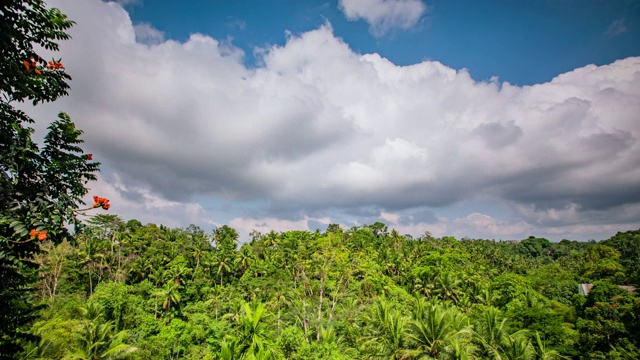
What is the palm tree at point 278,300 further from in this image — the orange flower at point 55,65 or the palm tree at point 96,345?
the orange flower at point 55,65

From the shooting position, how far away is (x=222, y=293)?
→ 3875 centimetres

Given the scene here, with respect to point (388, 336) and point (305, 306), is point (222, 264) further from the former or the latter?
point (388, 336)

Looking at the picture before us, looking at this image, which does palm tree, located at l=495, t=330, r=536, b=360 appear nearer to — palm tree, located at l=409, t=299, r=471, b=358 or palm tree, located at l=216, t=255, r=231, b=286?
palm tree, located at l=409, t=299, r=471, b=358

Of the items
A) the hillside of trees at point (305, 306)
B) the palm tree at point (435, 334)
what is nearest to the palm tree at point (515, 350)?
the hillside of trees at point (305, 306)

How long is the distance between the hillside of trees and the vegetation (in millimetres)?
140

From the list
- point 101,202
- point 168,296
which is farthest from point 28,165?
point 168,296

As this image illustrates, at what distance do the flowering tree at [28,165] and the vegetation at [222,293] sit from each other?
0.06 ft

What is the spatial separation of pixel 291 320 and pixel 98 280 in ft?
100

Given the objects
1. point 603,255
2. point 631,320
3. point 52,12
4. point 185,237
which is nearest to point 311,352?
point 52,12

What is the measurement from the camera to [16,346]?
4.85 meters

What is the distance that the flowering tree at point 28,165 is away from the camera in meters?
4.45

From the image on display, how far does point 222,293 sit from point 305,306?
1422 cm

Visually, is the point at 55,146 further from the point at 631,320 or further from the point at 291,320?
the point at 631,320

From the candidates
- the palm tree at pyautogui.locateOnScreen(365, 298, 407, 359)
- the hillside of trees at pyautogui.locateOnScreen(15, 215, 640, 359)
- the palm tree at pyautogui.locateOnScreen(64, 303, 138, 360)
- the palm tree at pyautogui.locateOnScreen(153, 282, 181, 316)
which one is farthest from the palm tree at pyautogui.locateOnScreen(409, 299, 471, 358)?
the palm tree at pyautogui.locateOnScreen(153, 282, 181, 316)
